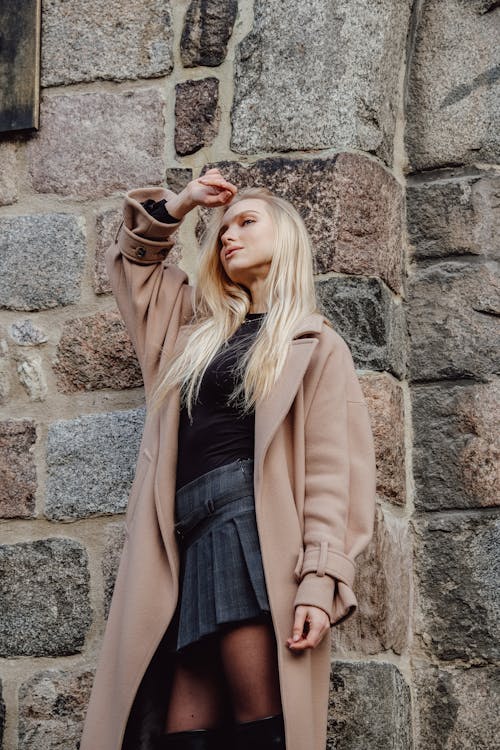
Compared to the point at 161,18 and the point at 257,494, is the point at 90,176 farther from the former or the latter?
the point at 257,494

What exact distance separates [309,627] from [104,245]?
1.42 meters

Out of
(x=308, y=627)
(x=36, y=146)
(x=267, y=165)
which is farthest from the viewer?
(x=36, y=146)

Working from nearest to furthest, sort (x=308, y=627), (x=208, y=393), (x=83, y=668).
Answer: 1. (x=308, y=627)
2. (x=208, y=393)
3. (x=83, y=668)

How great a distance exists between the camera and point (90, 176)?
136 inches

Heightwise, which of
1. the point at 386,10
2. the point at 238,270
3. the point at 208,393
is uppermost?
the point at 386,10

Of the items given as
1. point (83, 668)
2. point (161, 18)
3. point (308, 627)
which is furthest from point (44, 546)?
point (161, 18)

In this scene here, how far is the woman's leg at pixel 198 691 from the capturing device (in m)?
Result: 2.50

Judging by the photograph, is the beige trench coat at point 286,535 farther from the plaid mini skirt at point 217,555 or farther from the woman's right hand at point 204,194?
the woman's right hand at point 204,194

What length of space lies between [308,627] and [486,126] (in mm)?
1775

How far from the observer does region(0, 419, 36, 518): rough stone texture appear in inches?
A: 128

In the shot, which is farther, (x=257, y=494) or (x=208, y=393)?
(x=208, y=393)

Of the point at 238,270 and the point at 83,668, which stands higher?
the point at 238,270

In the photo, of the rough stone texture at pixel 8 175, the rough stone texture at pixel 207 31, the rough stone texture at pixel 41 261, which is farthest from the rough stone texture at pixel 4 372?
the rough stone texture at pixel 207 31

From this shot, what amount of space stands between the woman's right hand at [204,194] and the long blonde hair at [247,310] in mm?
146
